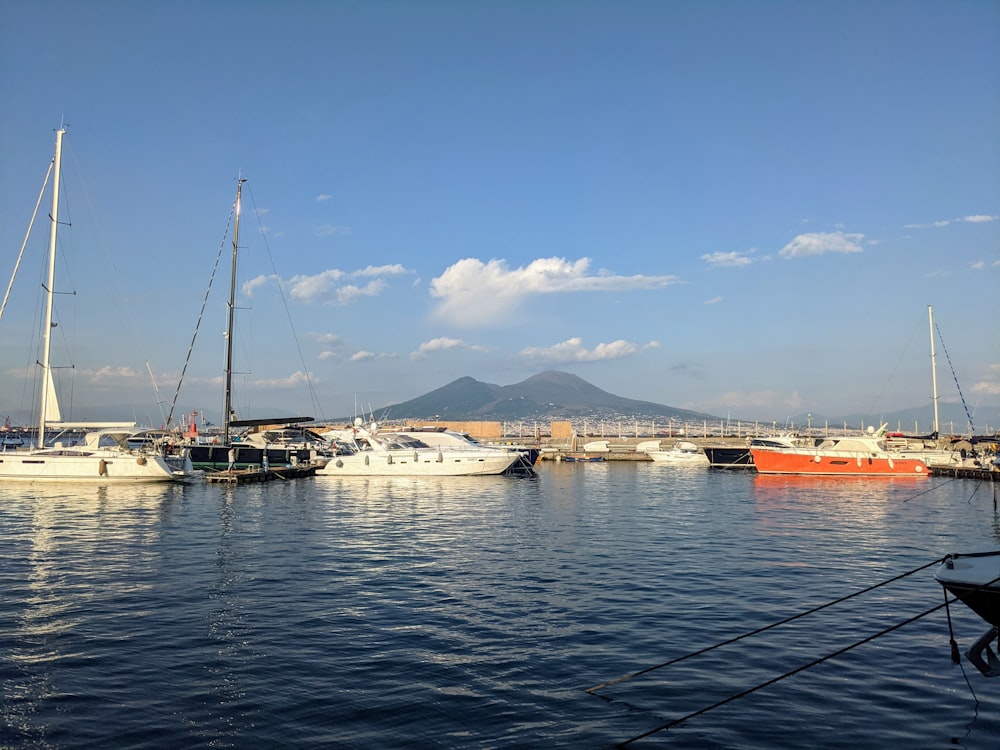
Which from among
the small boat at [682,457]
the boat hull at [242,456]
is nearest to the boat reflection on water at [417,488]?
the boat hull at [242,456]

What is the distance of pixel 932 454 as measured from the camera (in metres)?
71.6

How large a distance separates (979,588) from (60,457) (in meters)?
48.7

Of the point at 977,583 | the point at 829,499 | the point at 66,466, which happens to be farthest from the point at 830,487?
the point at 66,466

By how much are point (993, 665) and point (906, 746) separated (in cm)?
314

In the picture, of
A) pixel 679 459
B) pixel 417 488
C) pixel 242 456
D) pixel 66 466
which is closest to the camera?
pixel 66 466

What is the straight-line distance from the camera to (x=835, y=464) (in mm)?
63406

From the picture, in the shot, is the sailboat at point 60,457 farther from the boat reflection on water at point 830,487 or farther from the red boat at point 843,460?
the red boat at point 843,460

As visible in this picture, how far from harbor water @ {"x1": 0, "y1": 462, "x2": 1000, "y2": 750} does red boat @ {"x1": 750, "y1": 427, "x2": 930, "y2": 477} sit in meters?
34.9

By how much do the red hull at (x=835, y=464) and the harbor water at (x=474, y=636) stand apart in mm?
34762

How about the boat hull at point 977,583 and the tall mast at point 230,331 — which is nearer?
the boat hull at point 977,583

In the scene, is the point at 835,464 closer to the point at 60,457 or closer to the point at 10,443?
the point at 60,457

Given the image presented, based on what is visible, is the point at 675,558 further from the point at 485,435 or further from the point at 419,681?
the point at 485,435

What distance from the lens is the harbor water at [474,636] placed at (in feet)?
31.0

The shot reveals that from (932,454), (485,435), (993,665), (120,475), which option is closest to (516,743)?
(993,665)
